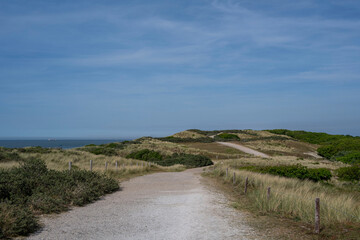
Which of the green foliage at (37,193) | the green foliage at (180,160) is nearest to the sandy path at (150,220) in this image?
the green foliage at (37,193)

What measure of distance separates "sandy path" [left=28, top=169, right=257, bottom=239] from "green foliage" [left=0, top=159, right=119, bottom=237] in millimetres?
475

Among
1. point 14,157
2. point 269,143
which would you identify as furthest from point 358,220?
point 269,143

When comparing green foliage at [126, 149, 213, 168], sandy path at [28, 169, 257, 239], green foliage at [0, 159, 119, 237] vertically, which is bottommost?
green foliage at [126, 149, 213, 168]

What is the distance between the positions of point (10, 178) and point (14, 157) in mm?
16491

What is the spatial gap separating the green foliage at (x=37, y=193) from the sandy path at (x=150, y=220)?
1.56ft

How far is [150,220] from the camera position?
384 inches

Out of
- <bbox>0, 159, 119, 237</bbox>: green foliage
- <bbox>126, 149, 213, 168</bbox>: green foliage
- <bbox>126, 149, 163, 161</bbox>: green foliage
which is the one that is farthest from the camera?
<bbox>126, 149, 163, 161</bbox>: green foliage

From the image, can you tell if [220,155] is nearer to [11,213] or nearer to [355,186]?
[355,186]

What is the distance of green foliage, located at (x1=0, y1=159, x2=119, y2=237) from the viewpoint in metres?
7.89

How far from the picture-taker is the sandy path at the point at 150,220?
8102mm

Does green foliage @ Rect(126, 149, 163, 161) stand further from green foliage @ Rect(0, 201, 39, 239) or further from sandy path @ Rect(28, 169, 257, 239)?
green foliage @ Rect(0, 201, 39, 239)

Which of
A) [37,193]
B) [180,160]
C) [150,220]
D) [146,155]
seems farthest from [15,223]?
[146,155]

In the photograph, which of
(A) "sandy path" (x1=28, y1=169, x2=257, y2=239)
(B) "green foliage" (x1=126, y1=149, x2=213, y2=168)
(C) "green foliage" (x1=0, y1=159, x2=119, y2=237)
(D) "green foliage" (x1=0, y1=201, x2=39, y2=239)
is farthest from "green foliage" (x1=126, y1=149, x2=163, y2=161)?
(D) "green foliage" (x1=0, y1=201, x2=39, y2=239)

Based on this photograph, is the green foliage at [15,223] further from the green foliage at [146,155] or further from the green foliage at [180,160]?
the green foliage at [146,155]
